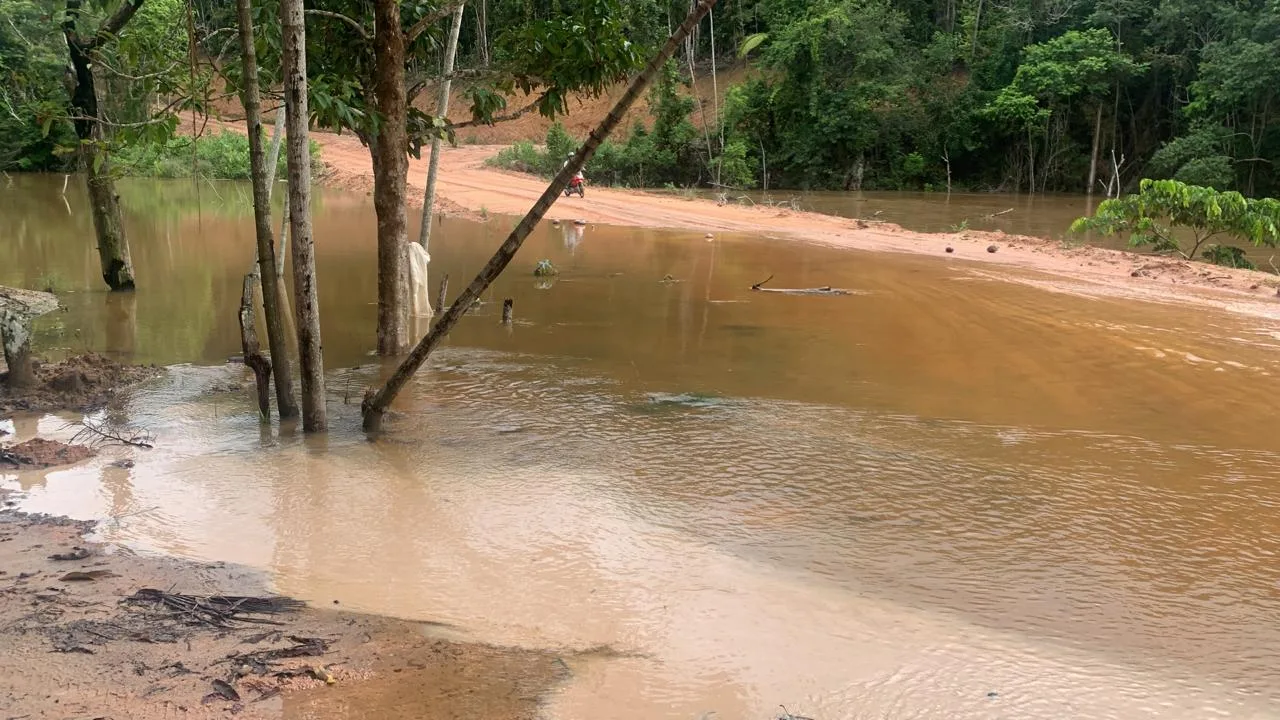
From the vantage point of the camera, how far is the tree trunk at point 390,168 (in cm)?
733

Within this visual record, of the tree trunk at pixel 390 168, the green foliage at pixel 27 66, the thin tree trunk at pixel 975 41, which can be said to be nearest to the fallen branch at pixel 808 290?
the tree trunk at pixel 390 168

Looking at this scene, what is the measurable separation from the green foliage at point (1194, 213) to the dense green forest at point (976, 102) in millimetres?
12063

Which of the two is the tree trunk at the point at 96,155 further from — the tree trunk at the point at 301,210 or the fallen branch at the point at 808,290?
the fallen branch at the point at 808,290

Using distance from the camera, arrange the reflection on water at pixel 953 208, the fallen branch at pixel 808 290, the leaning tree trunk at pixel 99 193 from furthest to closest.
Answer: the reflection on water at pixel 953 208
the fallen branch at pixel 808 290
the leaning tree trunk at pixel 99 193

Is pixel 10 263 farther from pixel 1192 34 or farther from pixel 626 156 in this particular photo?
pixel 1192 34

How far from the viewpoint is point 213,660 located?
135 inches

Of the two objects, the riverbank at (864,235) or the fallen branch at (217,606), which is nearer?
the fallen branch at (217,606)

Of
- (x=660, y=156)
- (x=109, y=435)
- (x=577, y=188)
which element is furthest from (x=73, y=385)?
(x=660, y=156)

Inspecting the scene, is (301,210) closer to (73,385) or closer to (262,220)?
(262,220)

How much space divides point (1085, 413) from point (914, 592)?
4.19 metres

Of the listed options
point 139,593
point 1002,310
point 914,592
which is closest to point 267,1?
point 139,593

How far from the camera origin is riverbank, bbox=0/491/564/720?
124 inches

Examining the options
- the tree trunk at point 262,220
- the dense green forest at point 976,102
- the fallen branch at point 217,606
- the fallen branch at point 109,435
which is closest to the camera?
the fallen branch at point 217,606

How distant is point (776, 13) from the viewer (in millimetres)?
39312
